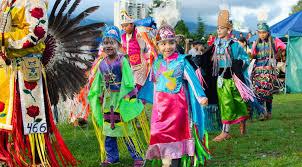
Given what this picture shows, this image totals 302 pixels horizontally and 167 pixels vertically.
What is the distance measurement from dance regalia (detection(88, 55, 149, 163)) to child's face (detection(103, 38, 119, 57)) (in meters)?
0.09

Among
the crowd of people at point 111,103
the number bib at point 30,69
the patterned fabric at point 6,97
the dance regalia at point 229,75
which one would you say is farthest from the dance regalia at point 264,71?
the patterned fabric at point 6,97

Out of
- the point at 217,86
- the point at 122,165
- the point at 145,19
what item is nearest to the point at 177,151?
the point at 122,165

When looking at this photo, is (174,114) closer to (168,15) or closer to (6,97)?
(168,15)

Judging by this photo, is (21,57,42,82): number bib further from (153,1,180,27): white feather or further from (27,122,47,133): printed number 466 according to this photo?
(153,1,180,27): white feather

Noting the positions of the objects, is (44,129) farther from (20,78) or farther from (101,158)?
(101,158)

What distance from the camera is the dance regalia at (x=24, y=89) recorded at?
3971 millimetres

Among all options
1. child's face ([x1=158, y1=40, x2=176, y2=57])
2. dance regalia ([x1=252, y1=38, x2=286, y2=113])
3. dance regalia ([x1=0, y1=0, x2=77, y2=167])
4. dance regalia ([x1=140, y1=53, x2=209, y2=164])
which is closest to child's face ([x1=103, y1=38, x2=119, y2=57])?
child's face ([x1=158, y1=40, x2=176, y2=57])

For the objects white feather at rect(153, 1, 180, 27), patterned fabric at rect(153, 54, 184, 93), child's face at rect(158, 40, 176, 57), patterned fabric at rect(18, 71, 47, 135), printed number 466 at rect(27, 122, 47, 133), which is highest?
white feather at rect(153, 1, 180, 27)

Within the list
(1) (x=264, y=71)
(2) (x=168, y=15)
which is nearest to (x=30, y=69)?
(2) (x=168, y=15)

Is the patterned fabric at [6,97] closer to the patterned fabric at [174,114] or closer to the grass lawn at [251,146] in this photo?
the grass lawn at [251,146]

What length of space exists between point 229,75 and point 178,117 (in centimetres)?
223

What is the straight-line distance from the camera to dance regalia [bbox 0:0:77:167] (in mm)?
3971

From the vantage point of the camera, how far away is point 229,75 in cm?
659

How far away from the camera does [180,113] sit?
4.55 m
